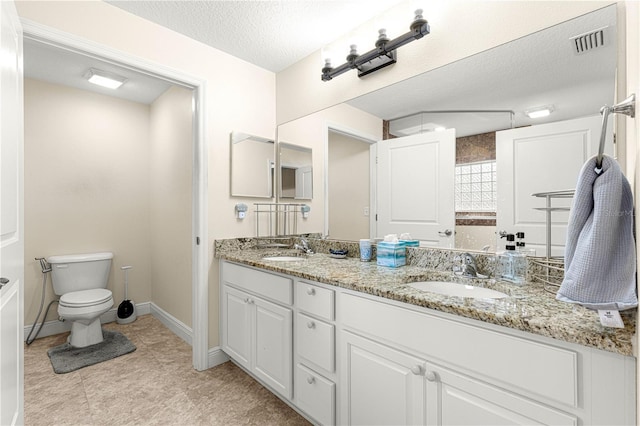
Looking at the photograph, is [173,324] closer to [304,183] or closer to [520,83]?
[304,183]

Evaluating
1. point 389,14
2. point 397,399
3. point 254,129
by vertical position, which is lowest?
point 397,399

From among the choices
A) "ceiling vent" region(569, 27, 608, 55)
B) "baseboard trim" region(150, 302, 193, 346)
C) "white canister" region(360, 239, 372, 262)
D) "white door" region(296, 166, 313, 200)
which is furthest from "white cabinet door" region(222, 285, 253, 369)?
"ceiling vent" region(569, 27, 608, 55)

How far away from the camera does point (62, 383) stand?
1.99 metres

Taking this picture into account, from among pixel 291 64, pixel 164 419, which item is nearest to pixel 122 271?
pixel 164 419

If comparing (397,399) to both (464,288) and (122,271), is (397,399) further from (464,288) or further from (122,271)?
(122,271)

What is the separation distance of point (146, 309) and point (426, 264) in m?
3.08

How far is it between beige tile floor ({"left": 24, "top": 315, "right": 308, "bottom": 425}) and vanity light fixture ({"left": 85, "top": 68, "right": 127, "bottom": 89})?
7.67ft

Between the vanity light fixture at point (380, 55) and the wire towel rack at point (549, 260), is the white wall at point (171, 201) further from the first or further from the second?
the wire towel rack at point (549, 260)

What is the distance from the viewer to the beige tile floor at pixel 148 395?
1.65 meters

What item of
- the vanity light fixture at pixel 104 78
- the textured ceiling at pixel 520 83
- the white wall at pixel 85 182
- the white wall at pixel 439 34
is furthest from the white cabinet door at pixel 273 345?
the vanity light fixture at pixel 104 78

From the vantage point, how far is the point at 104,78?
2.70 m

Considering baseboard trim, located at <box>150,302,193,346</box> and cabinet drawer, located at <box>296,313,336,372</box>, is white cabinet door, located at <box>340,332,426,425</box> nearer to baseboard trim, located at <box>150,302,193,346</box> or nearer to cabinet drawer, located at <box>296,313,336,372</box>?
cabinet drawer, located at <box>296,313,336,372</box>

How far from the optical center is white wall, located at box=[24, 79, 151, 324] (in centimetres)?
273

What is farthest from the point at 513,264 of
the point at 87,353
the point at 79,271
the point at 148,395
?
the point at 79,271
